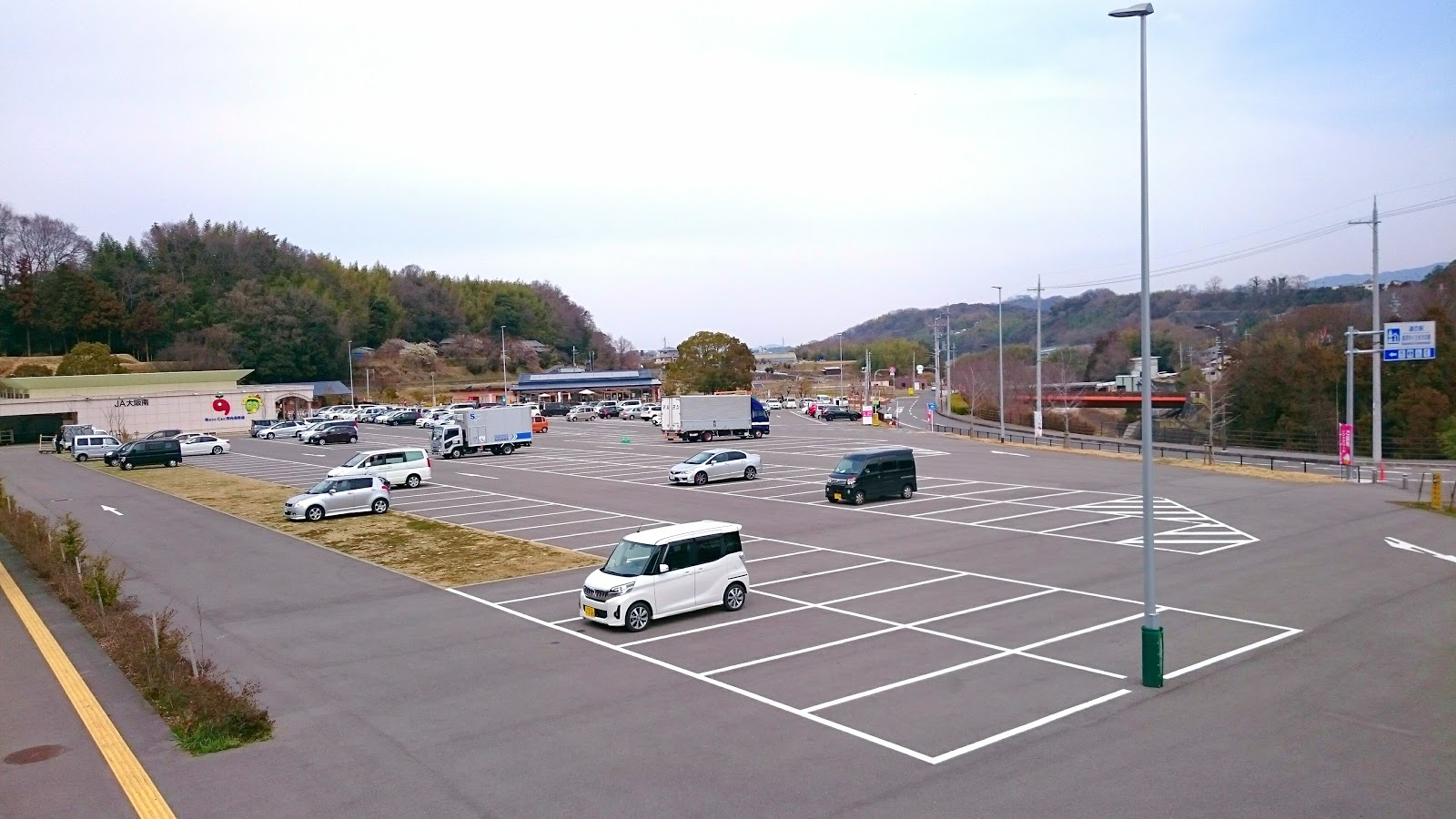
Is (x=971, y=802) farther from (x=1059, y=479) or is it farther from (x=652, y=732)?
(x=1059, y=479)

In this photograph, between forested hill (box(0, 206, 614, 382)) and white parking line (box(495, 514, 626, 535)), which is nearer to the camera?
white parking line (box(495, 514, 626, 535))

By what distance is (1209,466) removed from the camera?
47406 millimetres

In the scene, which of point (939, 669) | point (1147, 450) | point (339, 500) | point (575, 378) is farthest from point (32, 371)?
point (1147, 450)

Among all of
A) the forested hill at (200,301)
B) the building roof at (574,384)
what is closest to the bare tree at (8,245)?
the forested hill at (200,301)

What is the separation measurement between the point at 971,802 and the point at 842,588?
1085 cm

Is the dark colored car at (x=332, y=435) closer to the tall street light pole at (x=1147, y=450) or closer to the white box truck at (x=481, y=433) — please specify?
the white box truck at (x=481, y=433)

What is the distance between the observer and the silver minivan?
6112 cm

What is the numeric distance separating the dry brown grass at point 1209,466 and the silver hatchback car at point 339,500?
3544cm

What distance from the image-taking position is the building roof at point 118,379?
87062 mm

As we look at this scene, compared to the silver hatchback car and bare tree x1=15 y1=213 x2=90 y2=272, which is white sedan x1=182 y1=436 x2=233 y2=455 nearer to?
the silver hatchback car

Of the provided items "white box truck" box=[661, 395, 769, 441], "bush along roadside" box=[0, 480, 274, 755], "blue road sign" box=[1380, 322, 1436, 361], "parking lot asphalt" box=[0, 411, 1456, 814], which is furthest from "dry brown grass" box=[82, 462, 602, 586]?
"blue road sign" box=[1380, 322, 1436, 361]

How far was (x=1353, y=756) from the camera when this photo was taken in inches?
440

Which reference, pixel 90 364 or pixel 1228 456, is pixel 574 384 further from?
pixel 1228 456

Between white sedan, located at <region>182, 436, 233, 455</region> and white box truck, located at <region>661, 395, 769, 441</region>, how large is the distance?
1121 inches
